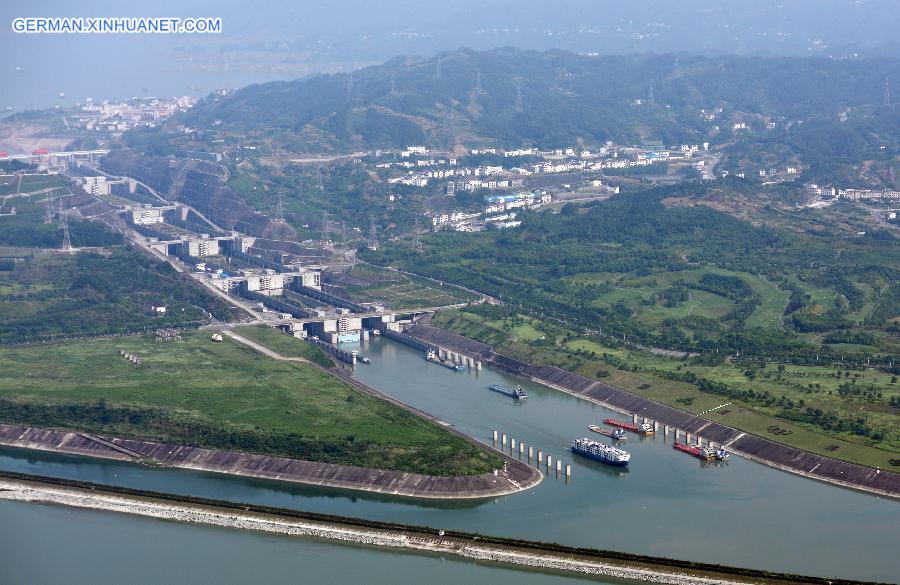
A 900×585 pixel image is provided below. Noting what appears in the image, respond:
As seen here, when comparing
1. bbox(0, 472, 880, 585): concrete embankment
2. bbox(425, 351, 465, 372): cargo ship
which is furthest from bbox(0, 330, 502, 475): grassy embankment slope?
bbox(425, 351, 465, 372): cargo ship

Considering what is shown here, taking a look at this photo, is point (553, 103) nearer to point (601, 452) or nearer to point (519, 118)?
point (519, 118)

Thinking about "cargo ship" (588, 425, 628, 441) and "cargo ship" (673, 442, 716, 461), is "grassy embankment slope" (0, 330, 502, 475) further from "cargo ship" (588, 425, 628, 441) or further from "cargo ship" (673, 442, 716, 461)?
"cargo ship" (673, 442, 716, 461)

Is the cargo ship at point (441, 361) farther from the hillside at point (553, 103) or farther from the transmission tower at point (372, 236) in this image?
the hillside at point (553, 103)

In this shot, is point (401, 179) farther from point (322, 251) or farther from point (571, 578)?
point (571, 578)

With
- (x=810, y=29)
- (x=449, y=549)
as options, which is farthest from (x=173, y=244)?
(x=810, y=29)

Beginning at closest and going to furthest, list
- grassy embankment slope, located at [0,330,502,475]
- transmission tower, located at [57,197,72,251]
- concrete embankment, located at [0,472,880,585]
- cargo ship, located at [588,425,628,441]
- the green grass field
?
1. concrete embankment, located at [0,472,880,585]
2. grassy embankment slope, located at [0,330,502,475]
3. cargo ship, located at [588,425,628,441]
4. the green grass field
5. transmission tower, located at [57,197,72,251]

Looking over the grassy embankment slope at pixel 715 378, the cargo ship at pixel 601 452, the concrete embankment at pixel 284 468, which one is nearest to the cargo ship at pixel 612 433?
the cargo ship at pixel 601 452
